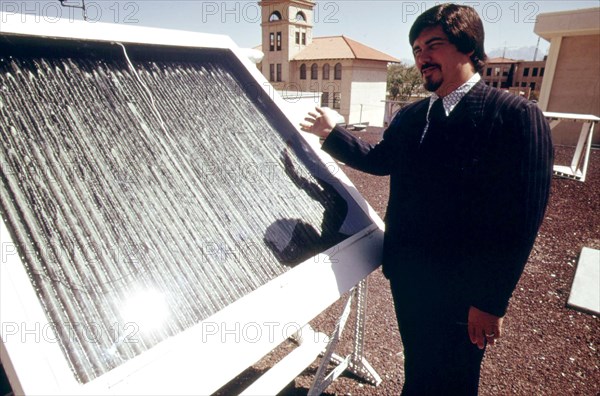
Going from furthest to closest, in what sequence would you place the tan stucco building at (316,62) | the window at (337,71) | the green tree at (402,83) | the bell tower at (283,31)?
the green tree at (402,83) < the bell tower at (283,31) < the window at (337,71) < the tan stucco building at (316,62)

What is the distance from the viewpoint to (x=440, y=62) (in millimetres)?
1969

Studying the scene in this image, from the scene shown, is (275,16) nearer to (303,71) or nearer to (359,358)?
(303,71)

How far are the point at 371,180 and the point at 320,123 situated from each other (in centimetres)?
770

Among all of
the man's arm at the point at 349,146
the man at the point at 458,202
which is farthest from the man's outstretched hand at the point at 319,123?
the man at the point at 458,202

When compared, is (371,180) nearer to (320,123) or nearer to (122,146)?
(320,123)

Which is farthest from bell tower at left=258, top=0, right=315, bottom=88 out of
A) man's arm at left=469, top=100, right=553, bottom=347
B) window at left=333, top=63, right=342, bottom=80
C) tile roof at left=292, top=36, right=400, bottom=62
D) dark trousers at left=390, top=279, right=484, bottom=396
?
man's arm at left=469, top=100, right=553, bottom=347

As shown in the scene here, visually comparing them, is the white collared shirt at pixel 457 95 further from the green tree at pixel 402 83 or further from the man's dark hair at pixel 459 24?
the green tree at pixel 402 83

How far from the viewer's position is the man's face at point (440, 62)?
6.34ft

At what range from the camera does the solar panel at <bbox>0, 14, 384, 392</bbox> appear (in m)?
1.19

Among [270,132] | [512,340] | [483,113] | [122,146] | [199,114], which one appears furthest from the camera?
[512,340]

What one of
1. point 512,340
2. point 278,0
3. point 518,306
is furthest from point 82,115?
point 278,0

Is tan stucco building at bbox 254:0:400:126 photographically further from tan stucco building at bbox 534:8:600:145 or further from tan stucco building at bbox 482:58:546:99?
tan stucco building at bbox 482:58:546:99

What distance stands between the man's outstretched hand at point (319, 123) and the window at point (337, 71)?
39215 millimetres

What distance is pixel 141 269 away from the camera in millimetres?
1341
